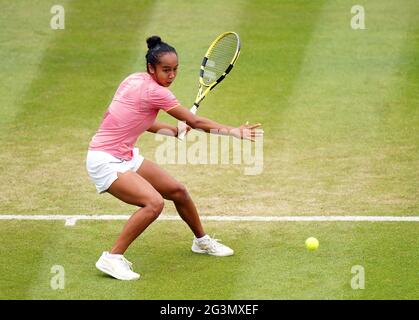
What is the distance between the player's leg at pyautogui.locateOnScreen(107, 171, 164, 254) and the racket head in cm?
162

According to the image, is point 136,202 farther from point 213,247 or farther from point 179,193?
A: point 213,247

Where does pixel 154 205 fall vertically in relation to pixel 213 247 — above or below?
above

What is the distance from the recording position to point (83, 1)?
18.8 meters

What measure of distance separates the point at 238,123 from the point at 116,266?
16.4 feet

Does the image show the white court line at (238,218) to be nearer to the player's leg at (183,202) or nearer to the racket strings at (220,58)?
the player's leg at (183,202)

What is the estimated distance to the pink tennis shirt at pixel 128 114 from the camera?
36.0 feet

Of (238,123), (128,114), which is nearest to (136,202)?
(128,114)

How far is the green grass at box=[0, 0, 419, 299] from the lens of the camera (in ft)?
35.9

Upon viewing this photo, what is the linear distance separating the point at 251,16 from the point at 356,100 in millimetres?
3115

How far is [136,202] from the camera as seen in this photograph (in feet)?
35.9

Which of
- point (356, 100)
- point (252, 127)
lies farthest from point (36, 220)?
point (356, 100)

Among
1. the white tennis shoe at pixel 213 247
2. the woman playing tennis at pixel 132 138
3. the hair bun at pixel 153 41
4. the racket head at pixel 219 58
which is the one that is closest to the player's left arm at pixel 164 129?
the woman playing tennis at pixel 132 138

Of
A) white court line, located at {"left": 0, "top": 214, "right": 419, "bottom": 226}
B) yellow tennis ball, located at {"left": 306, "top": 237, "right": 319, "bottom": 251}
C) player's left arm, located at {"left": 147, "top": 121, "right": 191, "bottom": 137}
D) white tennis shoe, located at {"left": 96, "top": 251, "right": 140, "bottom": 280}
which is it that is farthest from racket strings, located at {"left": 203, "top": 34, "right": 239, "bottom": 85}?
white tennis shoe, located at {"left": 96, "top": 251, "right": 140, "bottom": 280}

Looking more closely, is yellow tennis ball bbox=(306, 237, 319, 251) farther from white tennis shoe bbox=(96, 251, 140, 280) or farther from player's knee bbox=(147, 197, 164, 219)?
white tennis shoe bbox=(96, 251, 140, 280)
